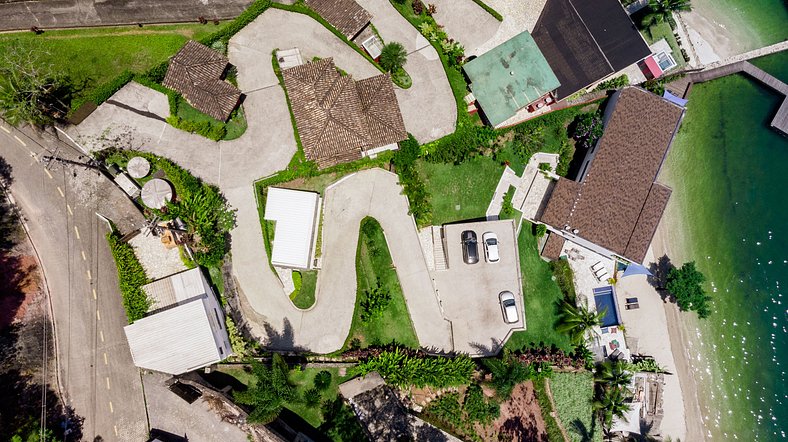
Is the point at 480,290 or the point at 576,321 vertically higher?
the point at 480,290

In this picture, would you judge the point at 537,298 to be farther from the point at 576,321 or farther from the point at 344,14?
the point at 344,14

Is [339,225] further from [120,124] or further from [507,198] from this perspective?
[120,124]

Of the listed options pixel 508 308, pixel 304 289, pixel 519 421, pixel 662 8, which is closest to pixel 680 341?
pixel 519 421

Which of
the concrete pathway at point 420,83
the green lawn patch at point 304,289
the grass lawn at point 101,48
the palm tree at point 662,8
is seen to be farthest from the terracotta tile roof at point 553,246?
the grass lawn at point 101,48

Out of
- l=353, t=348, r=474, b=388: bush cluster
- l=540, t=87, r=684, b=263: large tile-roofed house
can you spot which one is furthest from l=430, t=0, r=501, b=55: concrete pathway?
l=353, t=348, r=474, b=388: bush cluster

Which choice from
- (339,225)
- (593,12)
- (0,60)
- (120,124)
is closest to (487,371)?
(339,225)

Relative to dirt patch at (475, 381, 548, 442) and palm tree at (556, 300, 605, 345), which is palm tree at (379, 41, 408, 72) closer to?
palm tree at (556, 300, 605, 345)

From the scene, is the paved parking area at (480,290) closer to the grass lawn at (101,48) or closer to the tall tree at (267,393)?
the tall tree at (267,393)
